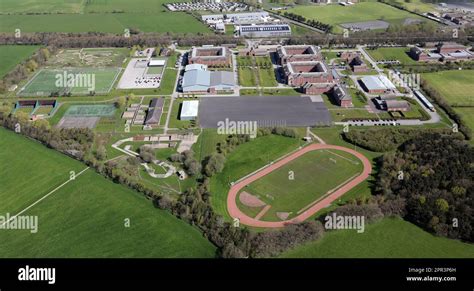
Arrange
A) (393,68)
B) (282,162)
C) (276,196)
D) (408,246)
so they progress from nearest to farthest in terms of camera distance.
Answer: (408,246) < (276,196) < (282,162) < (393,68)

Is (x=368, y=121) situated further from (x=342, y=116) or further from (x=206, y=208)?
(x=206, y=208)

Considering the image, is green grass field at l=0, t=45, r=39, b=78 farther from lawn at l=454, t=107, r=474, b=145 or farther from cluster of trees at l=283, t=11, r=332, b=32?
lawn at l=454, t=107, r=474, b=145

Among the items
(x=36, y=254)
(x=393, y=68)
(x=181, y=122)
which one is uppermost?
(x=393, y=68)

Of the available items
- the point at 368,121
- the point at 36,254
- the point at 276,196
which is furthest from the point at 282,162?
the point at 36,254

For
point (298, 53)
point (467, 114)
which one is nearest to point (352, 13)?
point (298, 53)

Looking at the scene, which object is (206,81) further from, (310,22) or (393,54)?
(310,22)
